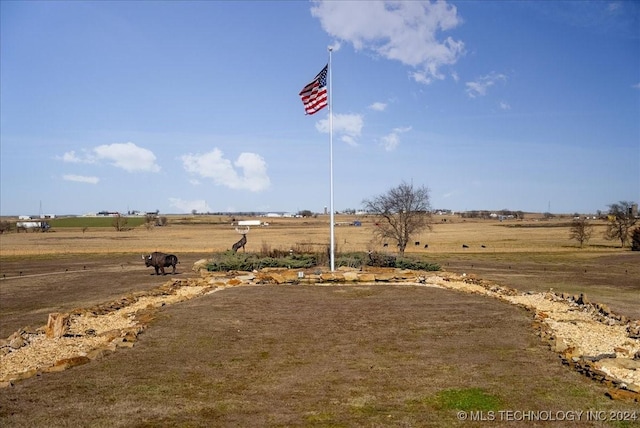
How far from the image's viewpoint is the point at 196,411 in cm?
823

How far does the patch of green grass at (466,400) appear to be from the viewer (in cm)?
833

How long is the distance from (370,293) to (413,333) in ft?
22.0

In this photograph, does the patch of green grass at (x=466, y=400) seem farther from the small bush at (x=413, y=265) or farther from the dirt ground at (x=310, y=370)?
the small bush at (x=413, y=265)

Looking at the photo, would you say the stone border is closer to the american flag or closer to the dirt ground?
the dirt ground

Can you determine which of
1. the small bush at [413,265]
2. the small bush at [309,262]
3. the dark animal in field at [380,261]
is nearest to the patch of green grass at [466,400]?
the small bush at [309,262]

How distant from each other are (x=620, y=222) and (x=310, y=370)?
62.2 meters

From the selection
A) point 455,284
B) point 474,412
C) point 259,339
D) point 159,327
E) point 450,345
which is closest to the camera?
point 474,412

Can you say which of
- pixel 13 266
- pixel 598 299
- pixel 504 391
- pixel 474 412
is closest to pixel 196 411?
pixel 474 412

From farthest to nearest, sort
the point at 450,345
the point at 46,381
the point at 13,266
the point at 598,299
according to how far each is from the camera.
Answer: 1. the point at 13,266
2. the point at 598,299
3. the point at 450,345
4. the point at 46,381

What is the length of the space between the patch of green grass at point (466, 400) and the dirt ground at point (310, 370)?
103mm

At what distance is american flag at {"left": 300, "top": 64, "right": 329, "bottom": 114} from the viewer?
23.8 metres

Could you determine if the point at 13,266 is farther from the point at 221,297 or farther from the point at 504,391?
the point at 504,391

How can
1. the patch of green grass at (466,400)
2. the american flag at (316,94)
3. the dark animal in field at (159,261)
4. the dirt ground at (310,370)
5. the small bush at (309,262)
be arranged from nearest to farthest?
the dirt ground at (310,370) < the patch of green grass at (466,400) < the american flag at (316,94) < the small bush at (309,262) < the dark animal in field at (159,261)

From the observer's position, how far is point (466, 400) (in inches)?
339
